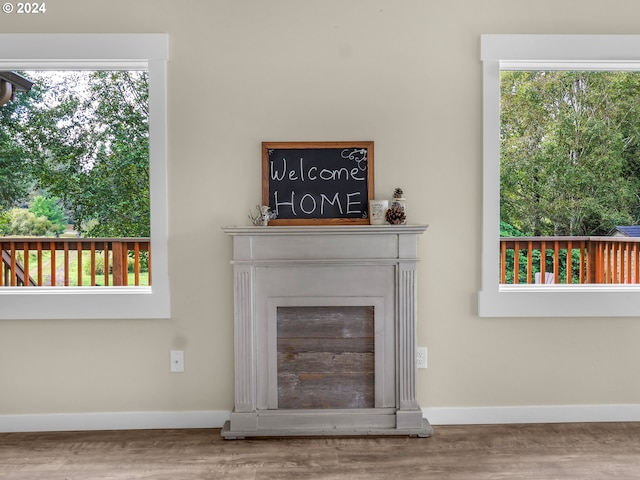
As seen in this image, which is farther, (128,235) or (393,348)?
(128,235)

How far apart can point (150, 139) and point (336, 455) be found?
206 cm

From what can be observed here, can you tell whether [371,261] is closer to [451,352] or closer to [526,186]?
[451,352]

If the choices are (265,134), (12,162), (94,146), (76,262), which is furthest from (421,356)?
(12,162)

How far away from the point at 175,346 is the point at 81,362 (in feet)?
1.84

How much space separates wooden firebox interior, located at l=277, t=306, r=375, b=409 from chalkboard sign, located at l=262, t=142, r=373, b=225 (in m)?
0.56

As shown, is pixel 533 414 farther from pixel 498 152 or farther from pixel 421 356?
pixel 498 152

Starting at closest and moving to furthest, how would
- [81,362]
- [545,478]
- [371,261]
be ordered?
[545,478], [371,261], [81,362]

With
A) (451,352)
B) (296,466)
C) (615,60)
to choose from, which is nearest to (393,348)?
(451,352)

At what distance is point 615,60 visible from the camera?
3.22 metres

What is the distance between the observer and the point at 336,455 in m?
2.80

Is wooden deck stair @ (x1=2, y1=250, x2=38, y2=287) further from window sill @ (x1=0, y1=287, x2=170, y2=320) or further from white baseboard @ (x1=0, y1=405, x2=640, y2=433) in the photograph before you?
white baseboard @ (x1=0, y1=405, x2=640, y2=433)

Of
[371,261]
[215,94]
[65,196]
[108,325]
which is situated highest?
[215,94]

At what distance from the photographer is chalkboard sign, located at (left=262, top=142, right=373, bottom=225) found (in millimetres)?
3203
